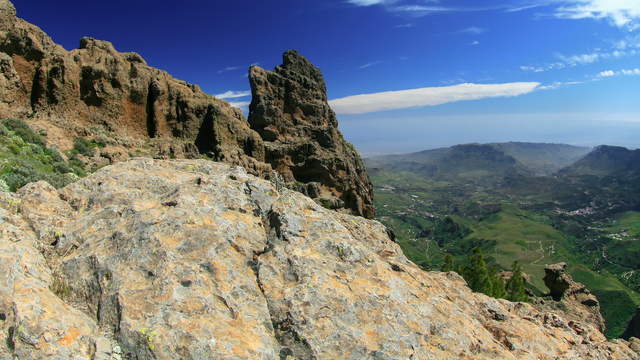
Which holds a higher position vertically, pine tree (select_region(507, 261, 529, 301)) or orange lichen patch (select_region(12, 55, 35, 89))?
orange lichen patch (select_region(12, 55, 35, 89))

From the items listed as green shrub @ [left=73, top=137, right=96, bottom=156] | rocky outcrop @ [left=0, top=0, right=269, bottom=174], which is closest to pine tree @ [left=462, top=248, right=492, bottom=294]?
rocky outcrop @ [left=0, top=0, right=269, bottom=174]

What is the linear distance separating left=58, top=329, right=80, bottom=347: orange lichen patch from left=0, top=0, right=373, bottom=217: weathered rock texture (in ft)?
136

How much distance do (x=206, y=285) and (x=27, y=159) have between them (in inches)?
1197

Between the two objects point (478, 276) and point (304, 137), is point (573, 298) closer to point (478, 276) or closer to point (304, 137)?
point (478, 276)

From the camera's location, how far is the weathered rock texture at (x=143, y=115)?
4791 centimetres

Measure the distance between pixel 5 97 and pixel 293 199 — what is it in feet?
165

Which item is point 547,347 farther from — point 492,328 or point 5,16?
point 5,16

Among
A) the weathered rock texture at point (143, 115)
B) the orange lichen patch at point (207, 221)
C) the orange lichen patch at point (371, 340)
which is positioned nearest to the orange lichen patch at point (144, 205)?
the orange lichen patch at point (207, 221)

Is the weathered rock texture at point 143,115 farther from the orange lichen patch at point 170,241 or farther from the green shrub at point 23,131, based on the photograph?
the orange lichen patch at point 170,241

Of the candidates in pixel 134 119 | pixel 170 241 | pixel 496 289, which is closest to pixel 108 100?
pixel 134 119

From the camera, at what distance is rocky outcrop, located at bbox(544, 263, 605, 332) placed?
67.7 metres

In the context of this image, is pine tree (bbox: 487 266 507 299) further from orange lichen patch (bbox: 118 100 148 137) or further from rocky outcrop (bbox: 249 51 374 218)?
orange lichen patch (bbox: 118 100 148 137)

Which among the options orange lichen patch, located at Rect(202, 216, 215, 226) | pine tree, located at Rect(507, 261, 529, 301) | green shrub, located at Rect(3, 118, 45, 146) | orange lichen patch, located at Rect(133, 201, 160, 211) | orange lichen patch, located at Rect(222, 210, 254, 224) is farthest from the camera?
pine tree, located at Rect(507, 261, 529, 301)

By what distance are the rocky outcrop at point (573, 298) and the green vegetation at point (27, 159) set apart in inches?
3217
